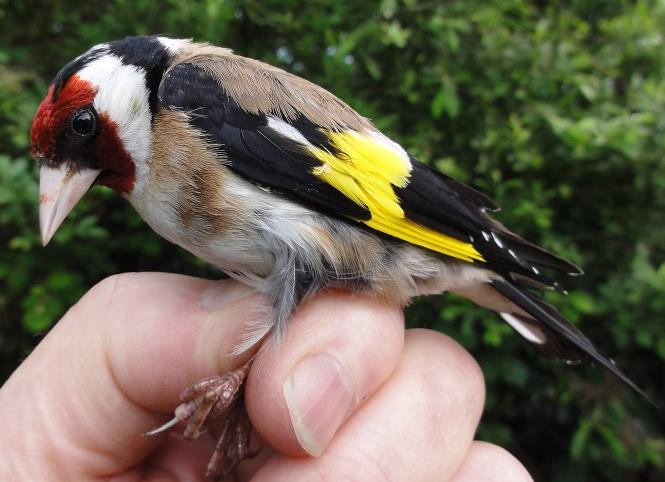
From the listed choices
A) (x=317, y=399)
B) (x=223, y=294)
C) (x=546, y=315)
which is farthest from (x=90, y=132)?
(x=546, y=315)

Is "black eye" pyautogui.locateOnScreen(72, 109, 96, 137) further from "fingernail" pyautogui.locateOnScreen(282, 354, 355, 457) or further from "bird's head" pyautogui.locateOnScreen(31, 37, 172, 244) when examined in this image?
"fingernail" pyautogui.locateOnScreen(282, 354, 355, 457)

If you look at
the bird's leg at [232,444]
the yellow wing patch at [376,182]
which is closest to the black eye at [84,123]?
the yellow wing patch at [376,182]

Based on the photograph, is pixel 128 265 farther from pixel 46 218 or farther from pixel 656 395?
pixel 656 395

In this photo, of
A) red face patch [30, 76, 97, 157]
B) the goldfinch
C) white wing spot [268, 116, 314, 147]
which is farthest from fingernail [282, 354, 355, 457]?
red face patch [30, 76, 97, 157]

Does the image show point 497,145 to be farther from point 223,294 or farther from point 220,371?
point 220,371

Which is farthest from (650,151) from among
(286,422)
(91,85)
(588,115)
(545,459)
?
(91,85)
